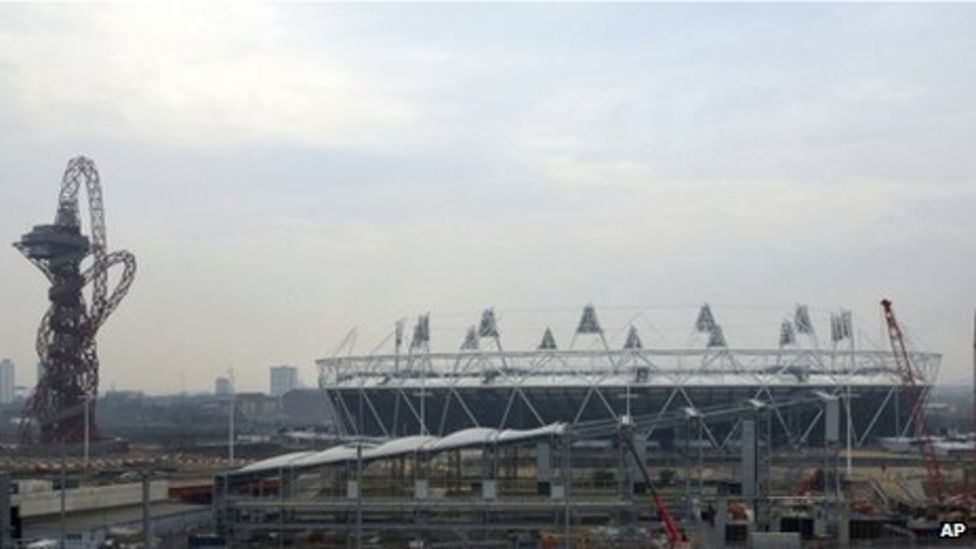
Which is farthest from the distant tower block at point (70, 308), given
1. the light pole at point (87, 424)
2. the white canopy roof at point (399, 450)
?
the white canopy roof at point (399, 450)

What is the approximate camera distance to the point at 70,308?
1848 inches

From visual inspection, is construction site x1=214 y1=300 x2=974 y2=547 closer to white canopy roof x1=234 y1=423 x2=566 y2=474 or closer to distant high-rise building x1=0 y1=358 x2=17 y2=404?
white canopy roof x1=234 y1=423 x2=566 y2=474

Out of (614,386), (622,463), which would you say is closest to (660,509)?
(622,463)

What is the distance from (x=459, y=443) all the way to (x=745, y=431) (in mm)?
5376

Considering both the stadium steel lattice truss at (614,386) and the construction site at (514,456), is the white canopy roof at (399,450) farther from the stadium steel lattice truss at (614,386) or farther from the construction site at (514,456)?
the stadium steel lattice truss at (614,386)

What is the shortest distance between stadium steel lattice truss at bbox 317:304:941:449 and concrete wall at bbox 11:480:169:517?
21.1 m

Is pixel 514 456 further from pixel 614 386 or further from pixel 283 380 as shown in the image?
pixel 283 380

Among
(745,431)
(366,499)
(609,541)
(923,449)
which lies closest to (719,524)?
(609,541)

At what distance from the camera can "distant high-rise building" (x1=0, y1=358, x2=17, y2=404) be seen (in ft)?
389

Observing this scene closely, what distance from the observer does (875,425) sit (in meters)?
55.3

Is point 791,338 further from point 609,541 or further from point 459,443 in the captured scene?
point 609,541

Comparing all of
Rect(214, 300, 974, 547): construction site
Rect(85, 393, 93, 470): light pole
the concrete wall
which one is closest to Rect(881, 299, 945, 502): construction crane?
Rect(214, 300, 974, 547): construction site

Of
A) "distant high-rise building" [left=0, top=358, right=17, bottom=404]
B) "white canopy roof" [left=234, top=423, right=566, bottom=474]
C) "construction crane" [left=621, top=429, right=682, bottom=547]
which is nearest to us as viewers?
"construction crane" [left=621, top=429, right=682, bottom=547]

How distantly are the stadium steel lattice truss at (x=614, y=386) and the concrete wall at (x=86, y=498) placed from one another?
69.2 feet
